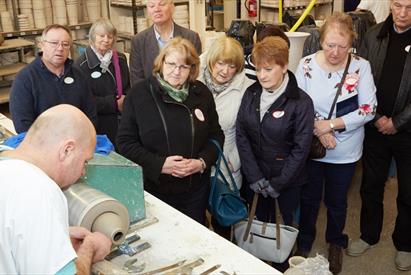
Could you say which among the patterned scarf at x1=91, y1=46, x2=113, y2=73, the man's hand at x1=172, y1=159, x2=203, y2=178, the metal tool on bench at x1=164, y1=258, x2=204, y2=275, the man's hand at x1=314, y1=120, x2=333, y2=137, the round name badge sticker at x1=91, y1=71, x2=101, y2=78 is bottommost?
the metal tool on bench at x1=164, y1=258, x2=204, y2=275

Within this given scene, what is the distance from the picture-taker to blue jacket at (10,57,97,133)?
251 cm

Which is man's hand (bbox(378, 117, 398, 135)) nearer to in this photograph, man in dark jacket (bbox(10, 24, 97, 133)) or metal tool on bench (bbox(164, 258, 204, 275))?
metal tool on bench (bbox(164, 258, 204, 275))

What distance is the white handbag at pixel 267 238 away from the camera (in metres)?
2.37

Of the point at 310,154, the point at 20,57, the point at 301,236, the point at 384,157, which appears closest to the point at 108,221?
the point at 310,154

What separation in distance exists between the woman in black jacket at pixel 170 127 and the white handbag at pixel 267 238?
0.36 m

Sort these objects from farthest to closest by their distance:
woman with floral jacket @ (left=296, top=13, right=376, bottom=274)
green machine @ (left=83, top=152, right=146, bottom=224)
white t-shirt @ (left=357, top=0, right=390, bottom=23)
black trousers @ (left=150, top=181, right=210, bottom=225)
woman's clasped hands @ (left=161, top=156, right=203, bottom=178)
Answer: white t-shirt @ (left=357, top=0, right=390, bottom=23), woman with floral jacket @ (left=296, top=13, right=376, bottom=274), black trousers @ (left=150, top=181, right=210, bottom=225), woman's clasped hands @ (left=161, top=156, right=203, bottom=178), green machine @ (left=83, top=152, right=146, bottom=224)

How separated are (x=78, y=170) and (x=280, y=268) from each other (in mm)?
1526

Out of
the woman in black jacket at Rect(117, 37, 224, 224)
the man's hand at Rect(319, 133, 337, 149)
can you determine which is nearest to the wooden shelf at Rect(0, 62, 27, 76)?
the woman in black jacket at Rect(117, 37, 224, 224)

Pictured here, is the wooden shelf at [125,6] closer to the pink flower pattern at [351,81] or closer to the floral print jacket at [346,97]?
the floral print jacket at [346,97]

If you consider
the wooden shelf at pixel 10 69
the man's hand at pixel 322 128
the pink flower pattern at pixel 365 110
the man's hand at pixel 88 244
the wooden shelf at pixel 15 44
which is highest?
the wooden shelf at pixel 15 44

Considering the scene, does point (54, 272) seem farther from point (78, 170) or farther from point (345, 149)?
point (345, 149)

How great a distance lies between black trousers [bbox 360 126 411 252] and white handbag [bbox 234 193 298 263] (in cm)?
78

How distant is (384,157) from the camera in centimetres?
280

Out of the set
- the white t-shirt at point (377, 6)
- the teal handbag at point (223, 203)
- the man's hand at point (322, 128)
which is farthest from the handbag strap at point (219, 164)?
the white t-shirt at point (377, 6)
